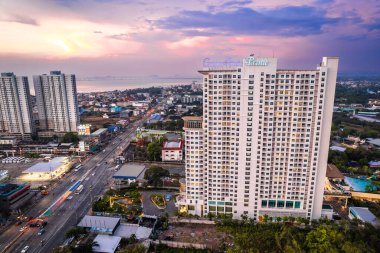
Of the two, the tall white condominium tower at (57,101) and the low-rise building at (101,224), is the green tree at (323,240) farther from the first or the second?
the tall white condominium tower at (57,101)

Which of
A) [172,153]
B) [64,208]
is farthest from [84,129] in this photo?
[64,208]

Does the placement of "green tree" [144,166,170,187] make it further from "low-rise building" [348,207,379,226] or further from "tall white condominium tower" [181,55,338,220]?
"low-rise building" [348,207,379,226]

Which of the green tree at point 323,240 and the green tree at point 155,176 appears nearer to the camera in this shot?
the green tree at point 323,240

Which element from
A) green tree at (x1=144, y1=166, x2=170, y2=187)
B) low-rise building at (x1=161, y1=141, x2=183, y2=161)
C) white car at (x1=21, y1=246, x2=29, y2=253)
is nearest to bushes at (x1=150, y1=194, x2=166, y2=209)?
green tree at (x1=144, y1=166, x2=170, y2=187)

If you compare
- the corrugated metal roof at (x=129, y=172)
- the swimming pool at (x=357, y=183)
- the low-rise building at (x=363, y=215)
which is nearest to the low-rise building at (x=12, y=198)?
the corrugated metal roof at (x=129, y=172)

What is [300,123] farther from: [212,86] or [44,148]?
[44,148]
